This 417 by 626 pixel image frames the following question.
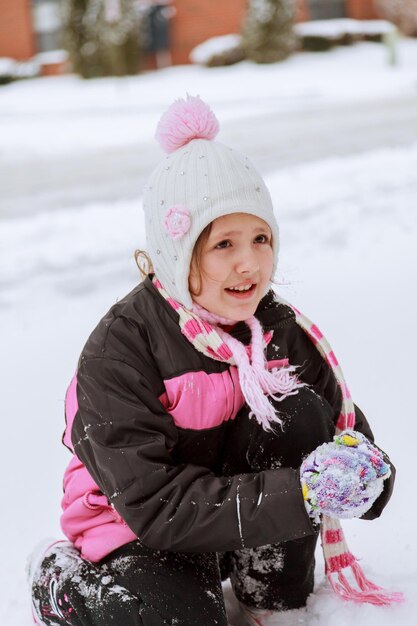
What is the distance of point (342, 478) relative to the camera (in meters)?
1.44

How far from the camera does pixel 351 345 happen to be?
3129mm

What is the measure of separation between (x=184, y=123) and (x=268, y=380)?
542mm

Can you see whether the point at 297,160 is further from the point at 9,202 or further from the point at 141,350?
the point at 141,350

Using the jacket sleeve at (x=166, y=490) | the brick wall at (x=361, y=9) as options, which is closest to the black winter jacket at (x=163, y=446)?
the jacket sleeve at (x=166, y=490)

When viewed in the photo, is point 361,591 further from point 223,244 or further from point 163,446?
point 223,244

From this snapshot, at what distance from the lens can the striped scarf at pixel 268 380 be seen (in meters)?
1.62

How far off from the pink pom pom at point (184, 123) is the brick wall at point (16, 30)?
16958 mm

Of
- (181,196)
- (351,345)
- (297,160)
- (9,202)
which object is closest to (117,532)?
(181,196)

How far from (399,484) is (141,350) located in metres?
0.94

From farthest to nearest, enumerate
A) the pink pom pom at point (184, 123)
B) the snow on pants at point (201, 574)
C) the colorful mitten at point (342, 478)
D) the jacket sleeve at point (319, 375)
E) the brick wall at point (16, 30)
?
the brick wall at point (16, 30) → the jacket sleeve at point (319, 375) → the pink pom pom at point (184, 123) → the snow on pants at point (201, 574) → the colorful mitten at point (342, 478)

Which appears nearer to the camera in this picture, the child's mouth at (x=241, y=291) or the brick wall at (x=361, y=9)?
Result: the child's mouth at (x=241, y=291)

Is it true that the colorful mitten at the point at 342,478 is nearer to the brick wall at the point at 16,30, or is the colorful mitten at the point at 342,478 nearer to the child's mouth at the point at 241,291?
the child's mouth at the point at 241,291

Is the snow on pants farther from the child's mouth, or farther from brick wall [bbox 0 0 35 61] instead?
brick wall [bbox 0 0 35 61]

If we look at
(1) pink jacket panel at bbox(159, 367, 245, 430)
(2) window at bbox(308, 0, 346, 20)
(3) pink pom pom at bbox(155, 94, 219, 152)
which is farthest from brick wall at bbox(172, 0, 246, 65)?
(1) pink jacket panel at bbox(159, 367, 245, 430)
